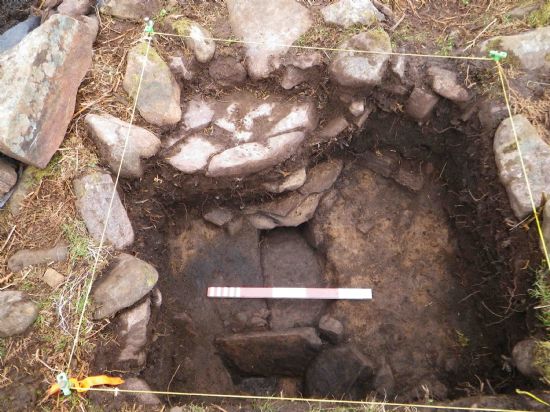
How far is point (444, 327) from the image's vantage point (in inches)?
136

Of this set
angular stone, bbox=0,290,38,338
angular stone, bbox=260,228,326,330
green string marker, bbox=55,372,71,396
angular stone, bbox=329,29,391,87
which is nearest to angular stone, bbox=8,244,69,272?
angular stone, bbox=0,290,38,338

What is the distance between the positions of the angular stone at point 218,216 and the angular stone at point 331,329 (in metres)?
1.08

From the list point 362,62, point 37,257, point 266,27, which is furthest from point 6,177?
point 362,62

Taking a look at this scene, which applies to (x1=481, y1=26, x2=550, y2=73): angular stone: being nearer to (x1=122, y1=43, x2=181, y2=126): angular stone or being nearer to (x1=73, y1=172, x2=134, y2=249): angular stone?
(x1=122, y1=43, x2=181, y2=126): angular stone

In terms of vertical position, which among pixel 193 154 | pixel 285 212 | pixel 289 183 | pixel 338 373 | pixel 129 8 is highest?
pixel 129 8

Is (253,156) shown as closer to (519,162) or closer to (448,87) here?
(448,87)

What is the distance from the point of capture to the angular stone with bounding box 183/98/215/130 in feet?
10.7

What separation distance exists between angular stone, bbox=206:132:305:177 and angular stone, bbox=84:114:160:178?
0.46 m

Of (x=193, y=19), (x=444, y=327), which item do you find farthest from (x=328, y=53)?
(x=444, y=327)

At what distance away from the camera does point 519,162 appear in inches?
Answer: 113

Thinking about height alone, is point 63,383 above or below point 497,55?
below

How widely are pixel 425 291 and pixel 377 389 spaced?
84 centimetres

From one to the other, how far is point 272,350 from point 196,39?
229 cm

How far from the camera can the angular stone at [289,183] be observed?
3.39 metres
